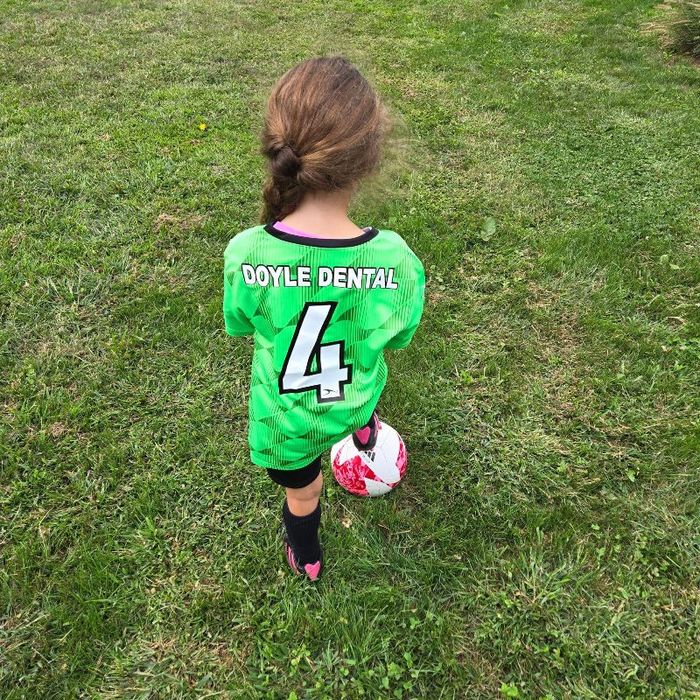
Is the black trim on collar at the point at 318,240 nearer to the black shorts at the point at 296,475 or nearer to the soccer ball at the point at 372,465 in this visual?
the black shorts at the point at 296,475

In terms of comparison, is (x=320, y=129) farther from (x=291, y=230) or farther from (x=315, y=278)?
(x=315, y=278)

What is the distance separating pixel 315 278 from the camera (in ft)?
5.52

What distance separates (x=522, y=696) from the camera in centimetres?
214

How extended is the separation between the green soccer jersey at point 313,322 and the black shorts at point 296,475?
6 cm

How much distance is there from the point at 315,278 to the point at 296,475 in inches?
30.9

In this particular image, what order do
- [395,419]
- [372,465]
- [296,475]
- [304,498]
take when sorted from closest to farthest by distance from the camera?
1. [296,475]
2. [304,498]
3. [372,465]
4. [395,419]

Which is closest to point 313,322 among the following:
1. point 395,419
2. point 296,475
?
point 296,475

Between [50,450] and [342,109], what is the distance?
2284 mm

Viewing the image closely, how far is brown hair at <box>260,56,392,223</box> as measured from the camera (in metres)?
1.60

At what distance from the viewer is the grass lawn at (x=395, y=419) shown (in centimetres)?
225

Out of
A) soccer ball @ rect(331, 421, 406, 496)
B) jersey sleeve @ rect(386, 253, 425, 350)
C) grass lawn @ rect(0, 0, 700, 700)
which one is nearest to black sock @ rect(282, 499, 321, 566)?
grass lawn @ rect(0, 0, 700, 700)

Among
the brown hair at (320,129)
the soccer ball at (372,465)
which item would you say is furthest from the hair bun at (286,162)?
the soccer ball at (372,465)

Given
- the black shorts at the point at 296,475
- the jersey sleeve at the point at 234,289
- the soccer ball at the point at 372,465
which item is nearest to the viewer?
the jersey sleeve at the point at 234,289

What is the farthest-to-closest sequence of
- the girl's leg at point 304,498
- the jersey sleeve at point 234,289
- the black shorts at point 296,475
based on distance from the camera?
the girl's leg at point 304,498
the black shorts at point 296,475
the jersey sleeve at point 234,289
